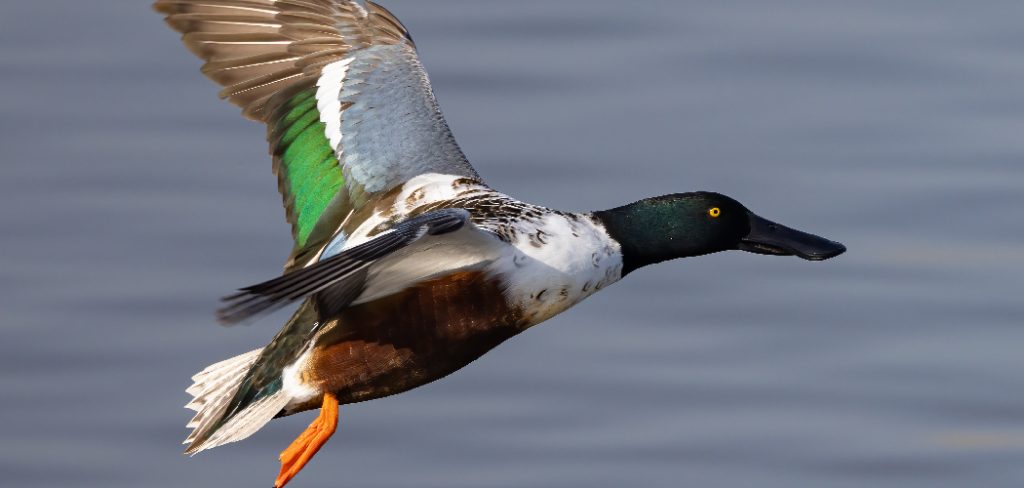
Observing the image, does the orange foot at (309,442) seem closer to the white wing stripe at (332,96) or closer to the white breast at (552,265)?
the white breast at (552,265)

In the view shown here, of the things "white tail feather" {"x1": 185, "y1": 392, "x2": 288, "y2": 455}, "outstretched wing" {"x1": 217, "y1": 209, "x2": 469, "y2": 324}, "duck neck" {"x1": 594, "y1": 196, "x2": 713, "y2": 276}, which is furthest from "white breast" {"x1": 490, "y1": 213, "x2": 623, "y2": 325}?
"white tail feather" {"x1": 185, "y1": 392, "x2": 288, "y2": 455}

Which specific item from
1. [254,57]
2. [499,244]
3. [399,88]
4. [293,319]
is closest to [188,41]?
[254,57]

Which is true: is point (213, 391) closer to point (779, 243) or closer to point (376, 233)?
point (376, 233)

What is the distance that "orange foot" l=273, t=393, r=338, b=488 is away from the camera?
6.53m

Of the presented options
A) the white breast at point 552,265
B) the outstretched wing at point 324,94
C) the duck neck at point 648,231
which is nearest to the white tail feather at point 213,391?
the outstretched wing at point 324,94

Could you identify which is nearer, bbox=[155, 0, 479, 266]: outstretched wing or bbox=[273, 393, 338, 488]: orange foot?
bbox=[273, 393, 338, 488]: orange foot

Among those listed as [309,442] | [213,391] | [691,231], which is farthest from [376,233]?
[691,231]

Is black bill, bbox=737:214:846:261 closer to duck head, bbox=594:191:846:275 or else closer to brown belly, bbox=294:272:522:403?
duck head, bbox=594:191:846:275

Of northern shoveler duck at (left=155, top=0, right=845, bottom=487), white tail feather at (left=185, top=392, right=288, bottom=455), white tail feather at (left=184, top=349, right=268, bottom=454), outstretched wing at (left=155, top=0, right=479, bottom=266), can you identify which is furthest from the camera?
outstretched wing at (left=155, top=0, right=479, bottom=266)

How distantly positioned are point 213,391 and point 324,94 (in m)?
1.05

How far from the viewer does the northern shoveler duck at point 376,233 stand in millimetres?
6254

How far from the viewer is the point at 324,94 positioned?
23.4ft

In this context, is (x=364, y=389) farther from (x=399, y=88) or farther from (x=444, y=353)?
(x=399, y=88)

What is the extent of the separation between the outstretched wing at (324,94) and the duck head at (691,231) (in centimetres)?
59
